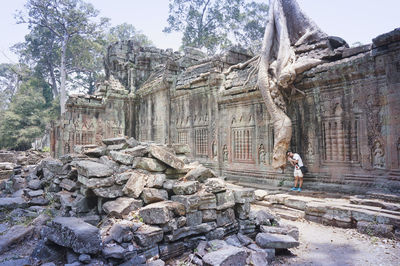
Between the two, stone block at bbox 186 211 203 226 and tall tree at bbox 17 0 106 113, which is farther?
tall tree at bbox 17 0 106 113

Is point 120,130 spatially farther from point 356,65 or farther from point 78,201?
point 356,65

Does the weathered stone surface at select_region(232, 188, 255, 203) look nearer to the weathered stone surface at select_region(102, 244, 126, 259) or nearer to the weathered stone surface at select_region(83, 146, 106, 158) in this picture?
the weathered stone surface at select_region(102, 244, 126, 259)

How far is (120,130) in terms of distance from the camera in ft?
48.9

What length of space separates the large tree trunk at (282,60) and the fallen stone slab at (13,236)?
6.17m

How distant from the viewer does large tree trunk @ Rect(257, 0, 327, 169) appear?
25.1ft

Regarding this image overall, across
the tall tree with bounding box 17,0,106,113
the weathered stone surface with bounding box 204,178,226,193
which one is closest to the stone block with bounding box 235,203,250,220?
the weathered stone surface with bounding box 204,178,226,193

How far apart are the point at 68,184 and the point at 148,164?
7.71 ft

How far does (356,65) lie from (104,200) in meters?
6.48

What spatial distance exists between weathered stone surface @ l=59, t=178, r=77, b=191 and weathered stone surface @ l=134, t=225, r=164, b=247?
2.76 meters

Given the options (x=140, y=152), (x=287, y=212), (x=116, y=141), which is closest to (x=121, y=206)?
(x=140, y=152)

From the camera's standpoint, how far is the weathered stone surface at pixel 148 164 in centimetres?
497

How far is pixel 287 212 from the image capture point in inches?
254

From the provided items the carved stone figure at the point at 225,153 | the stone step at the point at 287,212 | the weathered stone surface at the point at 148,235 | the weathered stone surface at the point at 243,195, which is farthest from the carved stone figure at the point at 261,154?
→ the weathered stone surface at the point at 148,235

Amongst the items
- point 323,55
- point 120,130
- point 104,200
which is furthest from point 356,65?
point 120,130
